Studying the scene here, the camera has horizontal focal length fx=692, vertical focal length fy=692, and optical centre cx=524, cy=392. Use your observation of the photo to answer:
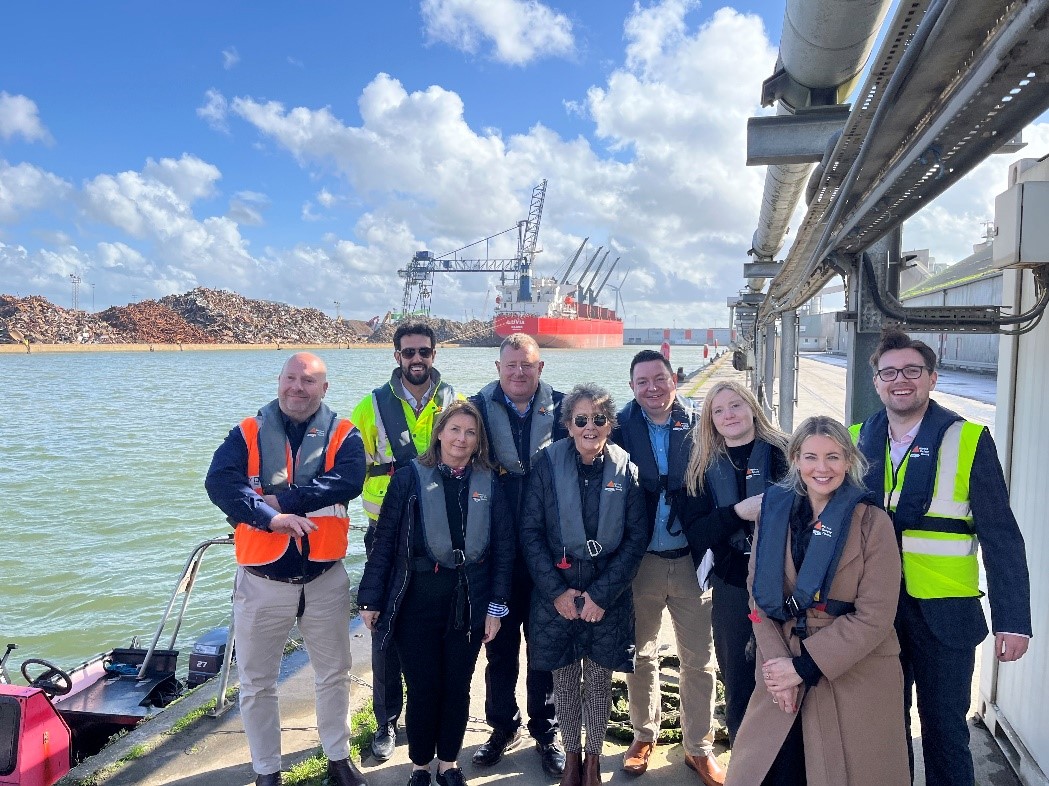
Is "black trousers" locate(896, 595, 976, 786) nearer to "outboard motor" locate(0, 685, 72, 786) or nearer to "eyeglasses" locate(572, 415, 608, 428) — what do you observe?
"eyeglasses" locate(572, 415, 608, 428)

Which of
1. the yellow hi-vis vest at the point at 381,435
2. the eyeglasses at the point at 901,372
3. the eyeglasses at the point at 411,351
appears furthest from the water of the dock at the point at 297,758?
the eyeglasses at the point at 411,351

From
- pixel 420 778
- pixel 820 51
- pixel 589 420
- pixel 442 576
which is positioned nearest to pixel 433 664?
pixel 442 576

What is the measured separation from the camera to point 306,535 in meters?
2.92

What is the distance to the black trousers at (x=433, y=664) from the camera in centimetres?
278

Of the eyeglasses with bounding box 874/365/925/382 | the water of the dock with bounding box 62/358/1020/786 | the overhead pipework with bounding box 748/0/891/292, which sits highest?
the overhead pipework with bounding box 748/0/891/292

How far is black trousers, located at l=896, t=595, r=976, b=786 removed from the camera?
224 centimetres

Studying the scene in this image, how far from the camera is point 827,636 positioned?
2.06 metres

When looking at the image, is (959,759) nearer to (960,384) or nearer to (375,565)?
(375,565)

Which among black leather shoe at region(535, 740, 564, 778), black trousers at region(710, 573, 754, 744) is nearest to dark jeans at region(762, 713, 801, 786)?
black trousers at region(710, 573, 754, 744)

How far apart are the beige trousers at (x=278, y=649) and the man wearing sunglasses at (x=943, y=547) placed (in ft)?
7.28

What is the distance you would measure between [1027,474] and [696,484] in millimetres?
1375

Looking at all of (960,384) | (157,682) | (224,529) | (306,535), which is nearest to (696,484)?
(306,535)

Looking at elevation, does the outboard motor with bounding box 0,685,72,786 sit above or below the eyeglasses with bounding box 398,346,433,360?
below

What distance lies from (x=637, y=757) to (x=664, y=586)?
0.78 metres
